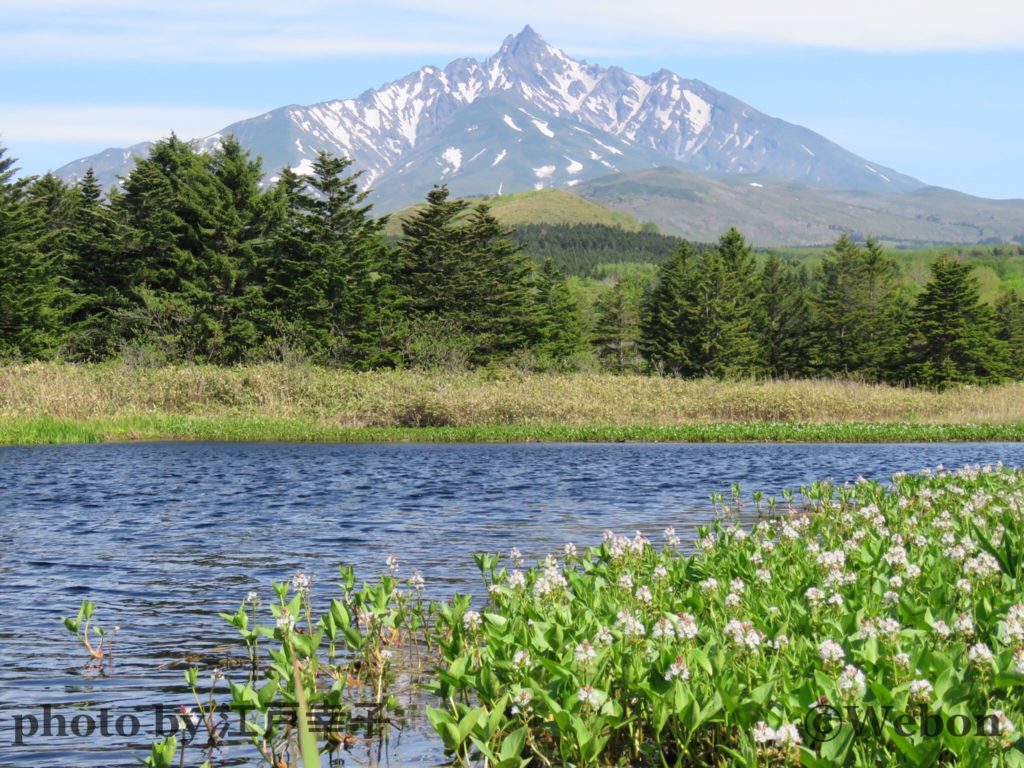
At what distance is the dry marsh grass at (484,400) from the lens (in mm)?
49812

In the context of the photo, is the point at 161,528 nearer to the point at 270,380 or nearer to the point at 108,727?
the point at 108,727

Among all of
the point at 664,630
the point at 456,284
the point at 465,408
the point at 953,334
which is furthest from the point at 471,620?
the point at 953,334

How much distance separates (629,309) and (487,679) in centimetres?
8812

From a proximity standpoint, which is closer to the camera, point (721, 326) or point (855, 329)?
point (721, 326)

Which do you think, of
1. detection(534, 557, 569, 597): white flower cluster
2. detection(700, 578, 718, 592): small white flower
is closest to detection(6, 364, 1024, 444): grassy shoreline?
detection(534, 557, 569, 597): white flower cluster

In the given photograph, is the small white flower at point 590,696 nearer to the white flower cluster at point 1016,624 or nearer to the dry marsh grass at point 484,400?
the white flower cluster at point 1016,624

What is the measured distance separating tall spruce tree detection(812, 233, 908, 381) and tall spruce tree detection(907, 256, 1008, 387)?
233 centimetres

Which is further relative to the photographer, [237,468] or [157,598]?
[237,468]

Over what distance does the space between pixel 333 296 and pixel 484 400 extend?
23.9 m

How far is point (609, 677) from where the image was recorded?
6902 millimetres

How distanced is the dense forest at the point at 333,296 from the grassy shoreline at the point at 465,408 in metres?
8.70

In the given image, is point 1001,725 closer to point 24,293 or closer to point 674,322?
point 24,293

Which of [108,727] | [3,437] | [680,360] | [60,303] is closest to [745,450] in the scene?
[3,437]

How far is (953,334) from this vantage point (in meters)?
78.5
